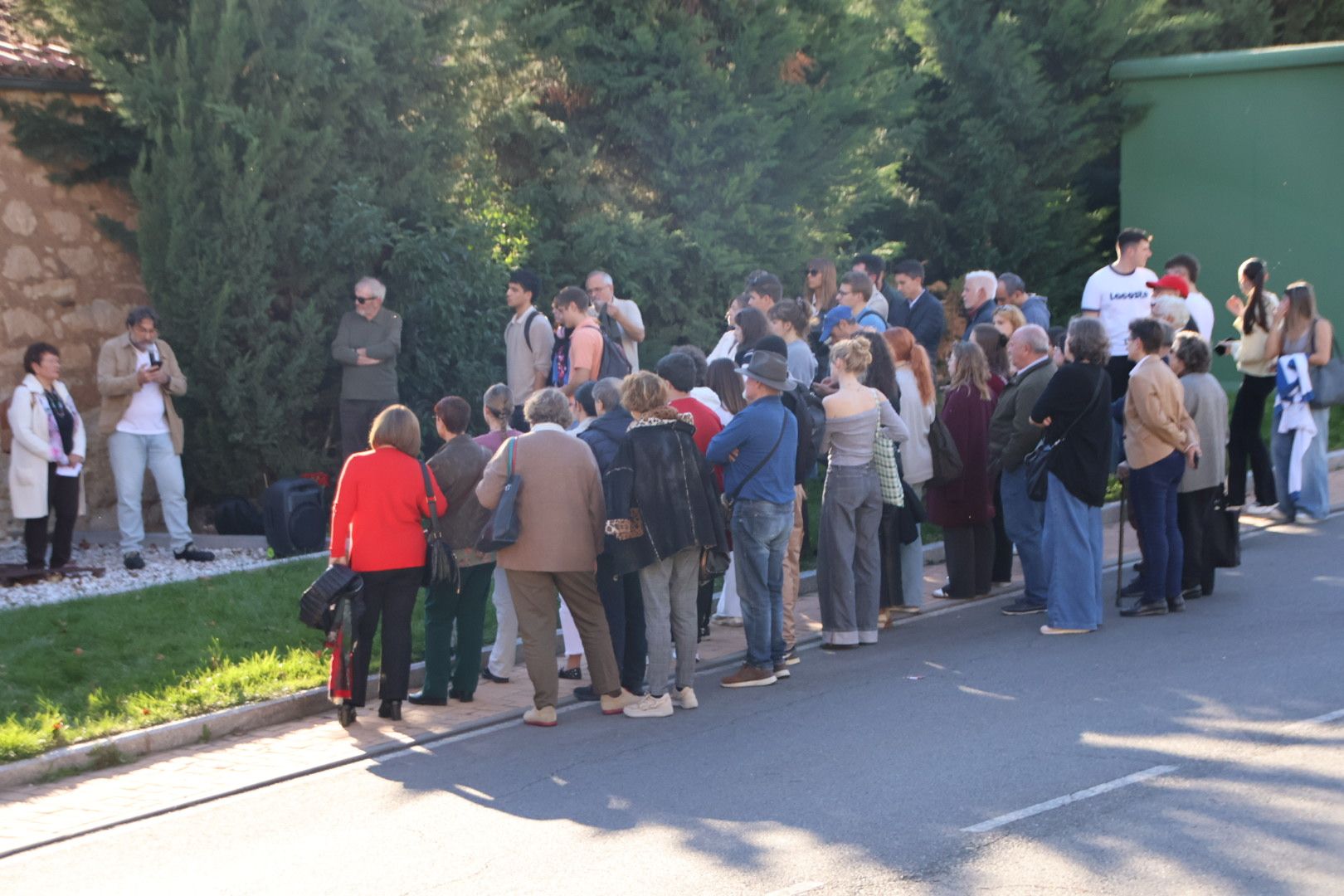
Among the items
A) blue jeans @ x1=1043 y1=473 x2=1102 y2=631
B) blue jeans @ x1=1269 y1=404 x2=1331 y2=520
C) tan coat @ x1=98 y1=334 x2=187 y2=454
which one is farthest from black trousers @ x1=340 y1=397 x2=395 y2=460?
blue jeans @ x1=1269 y1=404 x2=1331 y2=520

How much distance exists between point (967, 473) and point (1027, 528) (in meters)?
0.54

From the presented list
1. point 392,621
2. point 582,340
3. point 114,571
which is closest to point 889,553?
point 582,340

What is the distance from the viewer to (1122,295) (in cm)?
1361

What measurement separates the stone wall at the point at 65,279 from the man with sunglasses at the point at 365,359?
2.30 metres

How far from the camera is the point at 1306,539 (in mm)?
12453

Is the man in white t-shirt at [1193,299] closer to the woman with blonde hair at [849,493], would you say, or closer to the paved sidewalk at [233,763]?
the woman with blonde hair at [849,493]

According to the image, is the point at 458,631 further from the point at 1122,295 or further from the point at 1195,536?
the point at 1122,295

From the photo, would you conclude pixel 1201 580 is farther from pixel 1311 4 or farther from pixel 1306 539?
pixel 1311 4

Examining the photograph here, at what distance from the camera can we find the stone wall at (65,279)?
13.5m

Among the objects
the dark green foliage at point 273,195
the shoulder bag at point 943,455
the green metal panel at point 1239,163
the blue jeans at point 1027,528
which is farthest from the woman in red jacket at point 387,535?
the green metal panel at point 1239,163

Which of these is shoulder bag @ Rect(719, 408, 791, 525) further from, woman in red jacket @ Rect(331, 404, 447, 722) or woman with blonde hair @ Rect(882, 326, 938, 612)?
woman with blonde hair @ Rect(882, 326, 938, 612)

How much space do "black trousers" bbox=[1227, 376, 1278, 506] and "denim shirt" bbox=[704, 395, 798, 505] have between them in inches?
218

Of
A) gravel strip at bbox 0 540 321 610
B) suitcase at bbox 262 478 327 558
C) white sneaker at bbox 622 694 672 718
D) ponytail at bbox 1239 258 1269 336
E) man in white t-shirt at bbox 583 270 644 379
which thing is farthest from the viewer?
ponytail at bbox 1239 258 1269 336

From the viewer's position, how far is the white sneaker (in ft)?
28.3
